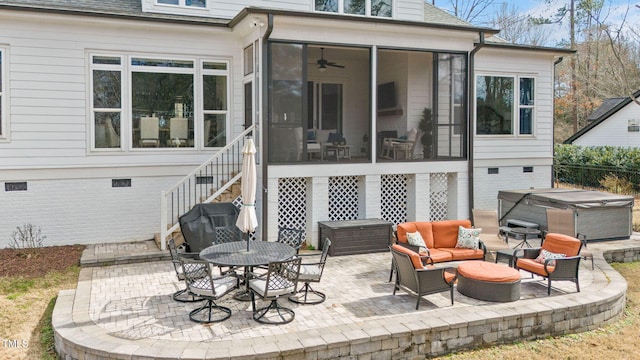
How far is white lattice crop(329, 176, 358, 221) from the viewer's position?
11.5 m

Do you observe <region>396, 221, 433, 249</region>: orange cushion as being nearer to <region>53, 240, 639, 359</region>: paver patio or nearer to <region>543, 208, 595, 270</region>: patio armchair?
<region>53, 240, 639, 359</region>: paver patio

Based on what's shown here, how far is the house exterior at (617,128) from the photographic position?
81.4ft

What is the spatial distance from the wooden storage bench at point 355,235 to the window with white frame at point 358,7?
6.16m

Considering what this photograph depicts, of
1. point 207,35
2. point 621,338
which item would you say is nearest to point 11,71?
point 207,35

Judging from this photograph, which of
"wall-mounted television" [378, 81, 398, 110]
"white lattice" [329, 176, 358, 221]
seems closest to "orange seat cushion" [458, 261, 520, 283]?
"white lattice" [329, 176, 358, 221]

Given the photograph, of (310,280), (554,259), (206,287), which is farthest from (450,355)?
(206,287)

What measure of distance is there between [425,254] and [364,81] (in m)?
8.31

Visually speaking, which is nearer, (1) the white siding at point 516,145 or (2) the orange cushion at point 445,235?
(2) the orange cushion at point 445,235

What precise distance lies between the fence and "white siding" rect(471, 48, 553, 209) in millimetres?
6243

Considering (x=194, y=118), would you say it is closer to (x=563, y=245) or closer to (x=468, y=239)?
(x=468, y=239)

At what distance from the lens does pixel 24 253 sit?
33.1 feet

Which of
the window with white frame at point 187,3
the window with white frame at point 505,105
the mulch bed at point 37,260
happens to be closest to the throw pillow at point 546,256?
the window with white frame at point 505,105

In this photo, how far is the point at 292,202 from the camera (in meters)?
11.2

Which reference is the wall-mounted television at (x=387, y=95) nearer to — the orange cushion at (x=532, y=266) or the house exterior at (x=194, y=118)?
the house exterior at (x=194, y=118)
